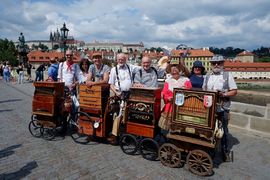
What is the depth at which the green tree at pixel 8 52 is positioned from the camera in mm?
64438

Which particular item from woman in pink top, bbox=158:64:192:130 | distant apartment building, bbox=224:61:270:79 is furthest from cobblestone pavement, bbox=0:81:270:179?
distant apartment building, bbox=224:61:270:79

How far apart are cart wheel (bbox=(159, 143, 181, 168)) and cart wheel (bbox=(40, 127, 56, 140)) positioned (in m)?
2.76

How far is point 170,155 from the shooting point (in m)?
4.55

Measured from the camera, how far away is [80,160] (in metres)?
4.73

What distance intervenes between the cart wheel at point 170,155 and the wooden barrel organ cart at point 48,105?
2.64m

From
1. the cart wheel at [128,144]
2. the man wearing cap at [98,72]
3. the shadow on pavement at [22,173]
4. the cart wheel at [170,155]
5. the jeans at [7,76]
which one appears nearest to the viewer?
the shadow on pavement at [22,173]

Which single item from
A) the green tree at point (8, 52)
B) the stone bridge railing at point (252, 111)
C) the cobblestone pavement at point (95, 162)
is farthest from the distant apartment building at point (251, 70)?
the cobblestone pavement at point (95, 162)

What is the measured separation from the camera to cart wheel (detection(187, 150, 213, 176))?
165 inches

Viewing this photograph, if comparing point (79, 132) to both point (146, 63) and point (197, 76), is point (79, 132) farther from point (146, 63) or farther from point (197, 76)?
point (197, 76)

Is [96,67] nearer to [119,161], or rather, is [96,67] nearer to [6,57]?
[119,161]

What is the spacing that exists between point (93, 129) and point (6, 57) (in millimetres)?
67370

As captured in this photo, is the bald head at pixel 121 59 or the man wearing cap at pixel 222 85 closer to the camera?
the man wearing cap at pixel 222 85

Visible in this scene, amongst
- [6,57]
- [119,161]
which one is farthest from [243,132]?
[6,57]

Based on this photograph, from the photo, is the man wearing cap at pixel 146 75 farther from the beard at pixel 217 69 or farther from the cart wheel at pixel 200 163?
the cart wheel at pixel 200 163
